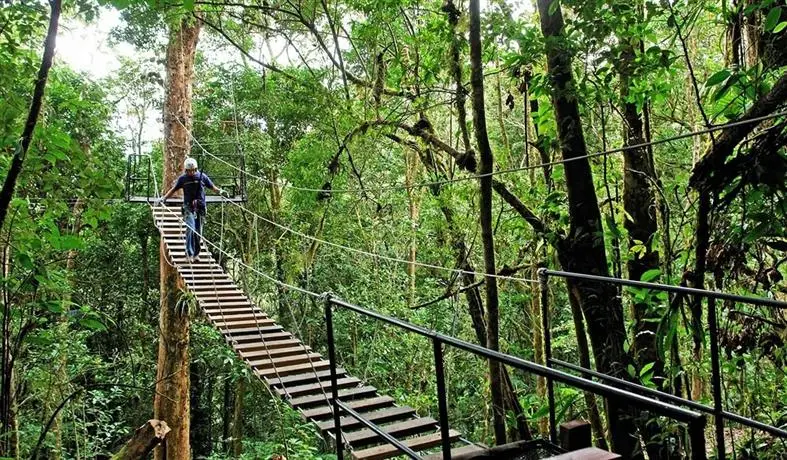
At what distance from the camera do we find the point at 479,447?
1586 mm

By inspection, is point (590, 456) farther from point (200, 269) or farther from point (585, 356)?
point (200, 269)

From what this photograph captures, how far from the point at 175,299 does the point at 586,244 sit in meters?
4.38

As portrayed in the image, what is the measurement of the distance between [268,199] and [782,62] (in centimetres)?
723

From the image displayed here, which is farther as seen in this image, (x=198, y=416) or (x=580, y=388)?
(x=198, y=416)

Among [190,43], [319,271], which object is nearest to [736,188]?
[190,43]

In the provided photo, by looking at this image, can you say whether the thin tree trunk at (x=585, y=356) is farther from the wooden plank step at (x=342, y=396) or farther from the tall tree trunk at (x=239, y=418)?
the tall tree trunk at (x=239, y=418)

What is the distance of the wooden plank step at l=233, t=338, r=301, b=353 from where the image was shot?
332cm

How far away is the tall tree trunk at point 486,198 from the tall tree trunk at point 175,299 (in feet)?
12.0

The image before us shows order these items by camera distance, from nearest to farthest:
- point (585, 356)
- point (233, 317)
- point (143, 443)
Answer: point (585, 356) → point (143, 443) → point (233, 317)

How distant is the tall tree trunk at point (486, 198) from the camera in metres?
2.54

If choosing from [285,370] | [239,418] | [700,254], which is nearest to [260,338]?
[285,370]

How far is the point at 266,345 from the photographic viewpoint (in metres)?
3.37

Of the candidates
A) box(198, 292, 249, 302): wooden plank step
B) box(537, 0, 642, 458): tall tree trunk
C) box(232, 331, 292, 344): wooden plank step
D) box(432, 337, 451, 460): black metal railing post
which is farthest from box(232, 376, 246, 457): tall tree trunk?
box(432, 337, 451, 460): black metal railing post

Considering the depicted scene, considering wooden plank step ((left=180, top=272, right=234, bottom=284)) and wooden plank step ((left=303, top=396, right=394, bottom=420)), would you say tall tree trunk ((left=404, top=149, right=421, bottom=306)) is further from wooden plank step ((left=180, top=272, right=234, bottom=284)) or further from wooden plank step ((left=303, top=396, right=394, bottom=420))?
wooden plank step ((left=303, top=396, right=394, bottom=420))
